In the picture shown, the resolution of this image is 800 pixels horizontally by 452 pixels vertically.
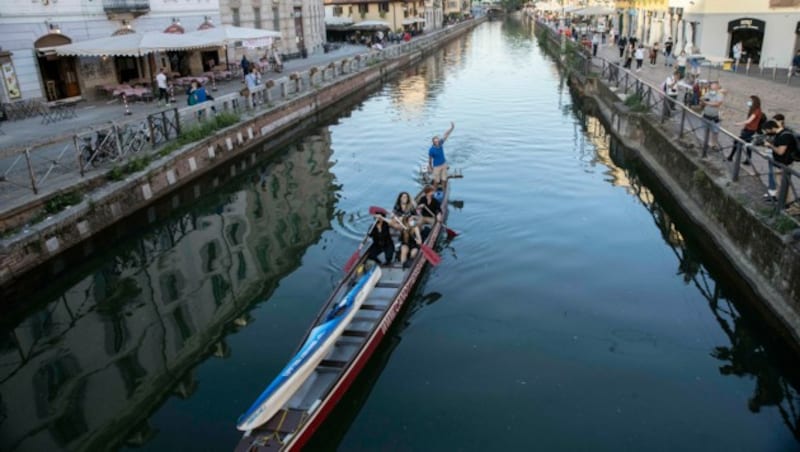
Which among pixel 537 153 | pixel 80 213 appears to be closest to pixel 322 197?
pixel 80 213

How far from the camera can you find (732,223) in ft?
41.3

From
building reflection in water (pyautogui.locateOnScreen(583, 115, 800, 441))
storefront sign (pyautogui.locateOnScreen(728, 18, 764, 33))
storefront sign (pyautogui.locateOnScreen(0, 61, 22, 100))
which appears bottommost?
building reflection in water (pyautogui.locateOnScreen(583, 115, 800, 441))

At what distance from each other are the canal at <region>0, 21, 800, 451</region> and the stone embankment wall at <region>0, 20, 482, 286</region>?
1.51 feet

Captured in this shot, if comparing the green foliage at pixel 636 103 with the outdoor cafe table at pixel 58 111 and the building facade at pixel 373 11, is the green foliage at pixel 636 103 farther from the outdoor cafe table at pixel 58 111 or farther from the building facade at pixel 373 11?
the building facade at pixel 373 11

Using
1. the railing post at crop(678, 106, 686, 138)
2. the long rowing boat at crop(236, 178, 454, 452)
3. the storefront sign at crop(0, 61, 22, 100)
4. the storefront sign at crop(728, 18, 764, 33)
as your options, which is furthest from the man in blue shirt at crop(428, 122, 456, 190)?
the storefront sign at crop(728, 18, 764, 33)

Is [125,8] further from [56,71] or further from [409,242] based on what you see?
[409,242]

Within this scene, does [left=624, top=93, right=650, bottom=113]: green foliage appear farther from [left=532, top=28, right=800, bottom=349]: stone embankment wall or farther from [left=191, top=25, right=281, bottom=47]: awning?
[left=191, top=25, right=281, bottom=47]: awning

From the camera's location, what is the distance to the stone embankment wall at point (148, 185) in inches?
523

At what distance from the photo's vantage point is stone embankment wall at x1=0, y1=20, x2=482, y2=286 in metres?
13.3

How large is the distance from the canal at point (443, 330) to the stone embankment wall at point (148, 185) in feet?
1.51

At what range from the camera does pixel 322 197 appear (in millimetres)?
18828

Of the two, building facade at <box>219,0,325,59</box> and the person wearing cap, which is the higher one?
building facade at <box>219,0,325,59</box>

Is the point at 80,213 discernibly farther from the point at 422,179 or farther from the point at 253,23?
the point at 253,23

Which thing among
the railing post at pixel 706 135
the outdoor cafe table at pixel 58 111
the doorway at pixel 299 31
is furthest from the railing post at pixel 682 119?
the doorway at pixel 299 31
